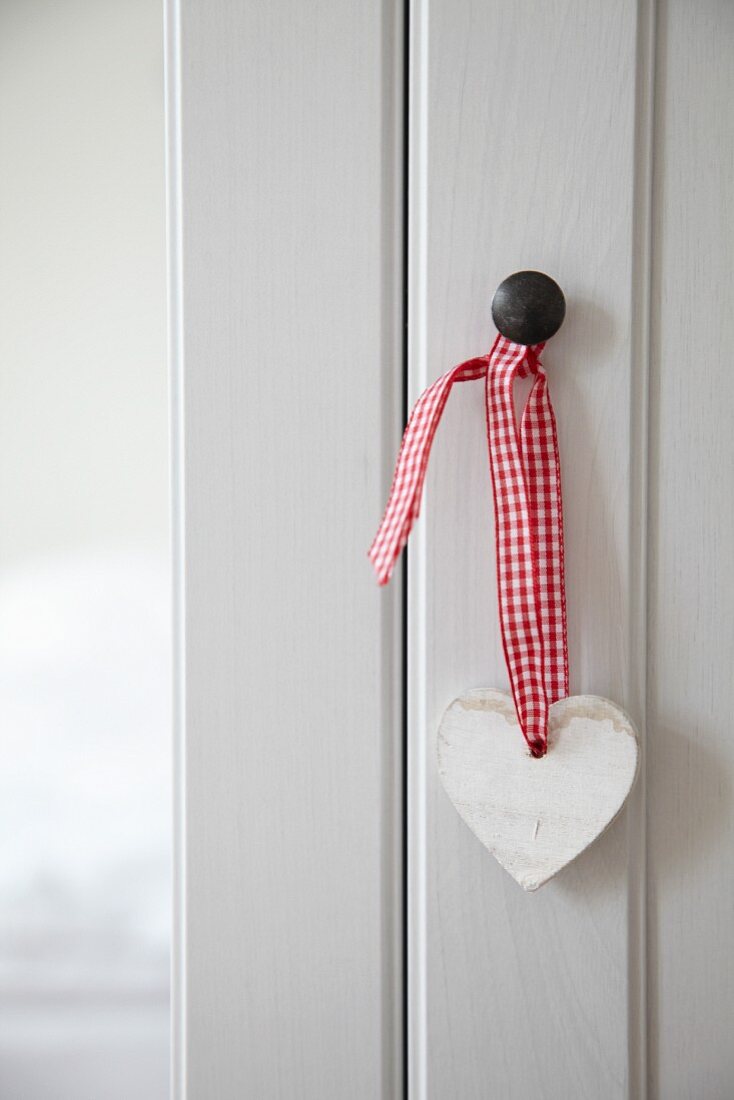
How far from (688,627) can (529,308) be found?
223mm

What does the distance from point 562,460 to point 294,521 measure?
177 millimetres

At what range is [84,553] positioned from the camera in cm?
55

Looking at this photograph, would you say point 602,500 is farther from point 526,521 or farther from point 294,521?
point 294,521

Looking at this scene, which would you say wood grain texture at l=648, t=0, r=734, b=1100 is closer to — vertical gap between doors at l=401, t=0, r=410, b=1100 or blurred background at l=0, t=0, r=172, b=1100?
vertical gap between doors at l=401, t=0, r=410, b=1100

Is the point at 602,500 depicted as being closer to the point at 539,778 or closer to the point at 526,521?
the point at 526,521

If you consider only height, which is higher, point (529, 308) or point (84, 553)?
point (529, 308)

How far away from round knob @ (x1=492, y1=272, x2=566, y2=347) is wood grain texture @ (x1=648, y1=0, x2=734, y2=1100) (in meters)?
0.08

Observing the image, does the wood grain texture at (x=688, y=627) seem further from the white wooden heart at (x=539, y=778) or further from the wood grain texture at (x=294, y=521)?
the wood grain texture at (x=294, y=521)

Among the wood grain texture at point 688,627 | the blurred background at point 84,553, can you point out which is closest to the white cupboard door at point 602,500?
the wood grain texture at point 688,627

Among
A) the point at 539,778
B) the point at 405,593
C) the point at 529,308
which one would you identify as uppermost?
the point at 529,308

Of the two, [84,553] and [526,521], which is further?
[84,553]

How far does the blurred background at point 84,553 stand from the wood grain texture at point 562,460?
216mm

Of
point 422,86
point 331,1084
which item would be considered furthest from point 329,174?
point 331,1084

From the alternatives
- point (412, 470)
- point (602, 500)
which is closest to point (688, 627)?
point (602, 500)
